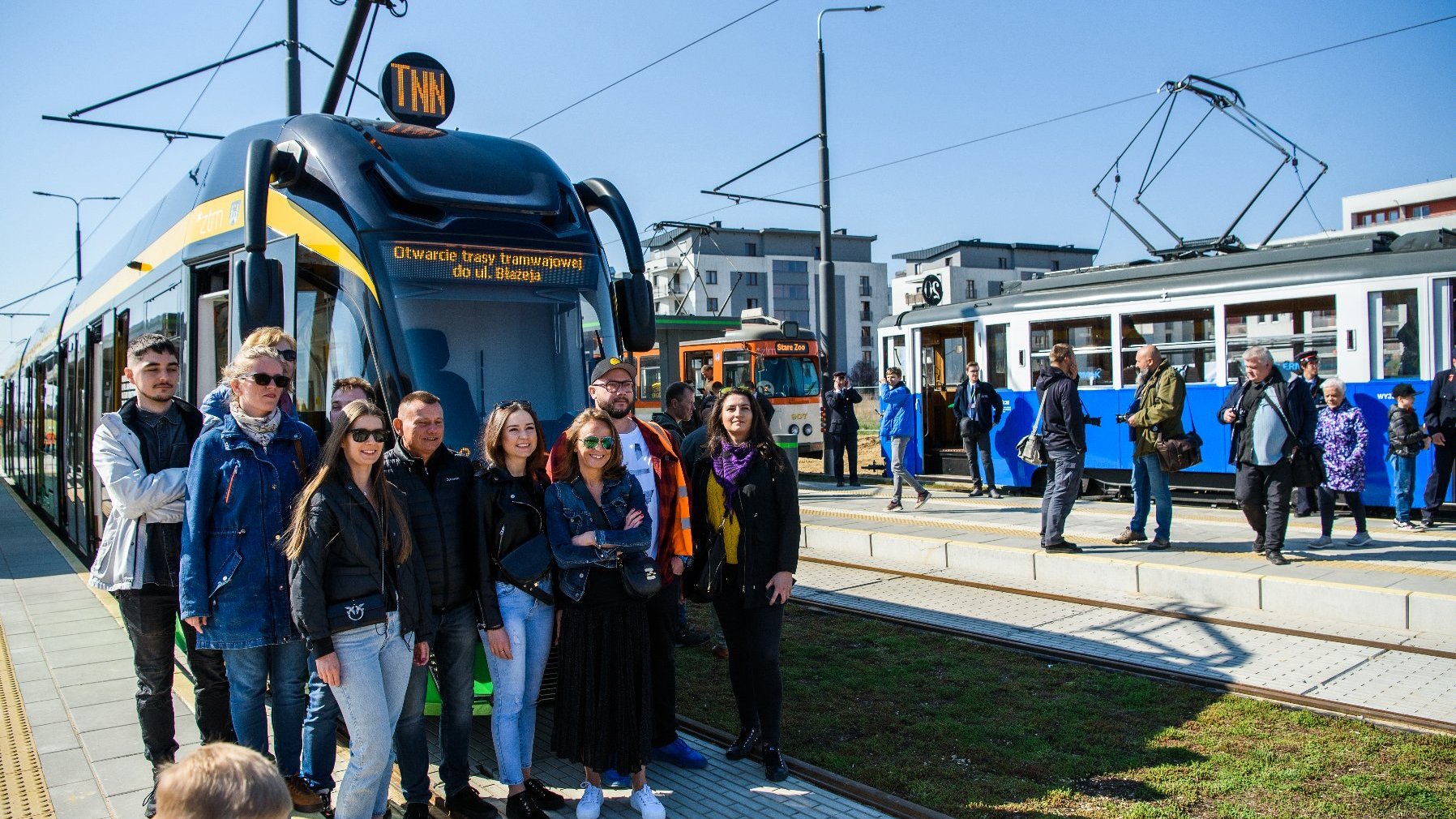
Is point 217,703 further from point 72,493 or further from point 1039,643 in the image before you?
point 72,493

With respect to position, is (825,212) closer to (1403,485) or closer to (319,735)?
(1403,485)

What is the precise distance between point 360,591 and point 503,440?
950 mm

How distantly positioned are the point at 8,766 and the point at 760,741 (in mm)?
3761

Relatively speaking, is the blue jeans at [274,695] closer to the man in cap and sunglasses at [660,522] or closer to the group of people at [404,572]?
the group of people at [404,572]

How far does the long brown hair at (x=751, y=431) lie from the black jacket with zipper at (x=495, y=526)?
1036 millimetres

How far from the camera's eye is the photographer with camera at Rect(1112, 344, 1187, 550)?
32.0ft

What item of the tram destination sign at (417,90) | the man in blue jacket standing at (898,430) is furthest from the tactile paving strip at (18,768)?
the man in blue jacket standing at (898,430)

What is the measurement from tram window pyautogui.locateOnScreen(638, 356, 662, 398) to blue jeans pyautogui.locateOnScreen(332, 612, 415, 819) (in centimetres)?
Result: 2046

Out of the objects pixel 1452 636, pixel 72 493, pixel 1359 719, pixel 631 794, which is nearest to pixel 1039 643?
pixel 1359 719

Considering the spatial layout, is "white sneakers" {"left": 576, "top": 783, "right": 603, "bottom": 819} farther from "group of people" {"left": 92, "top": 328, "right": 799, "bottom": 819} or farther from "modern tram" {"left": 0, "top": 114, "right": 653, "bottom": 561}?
"modern tram" {"left": 0, "top": 114, "right": 653, "bottom": 561}

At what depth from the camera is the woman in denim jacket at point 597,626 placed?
4.56 metres

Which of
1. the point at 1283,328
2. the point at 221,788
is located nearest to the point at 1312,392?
the point at 1283,328

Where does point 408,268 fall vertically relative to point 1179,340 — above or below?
below

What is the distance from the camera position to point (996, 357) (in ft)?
53.9
